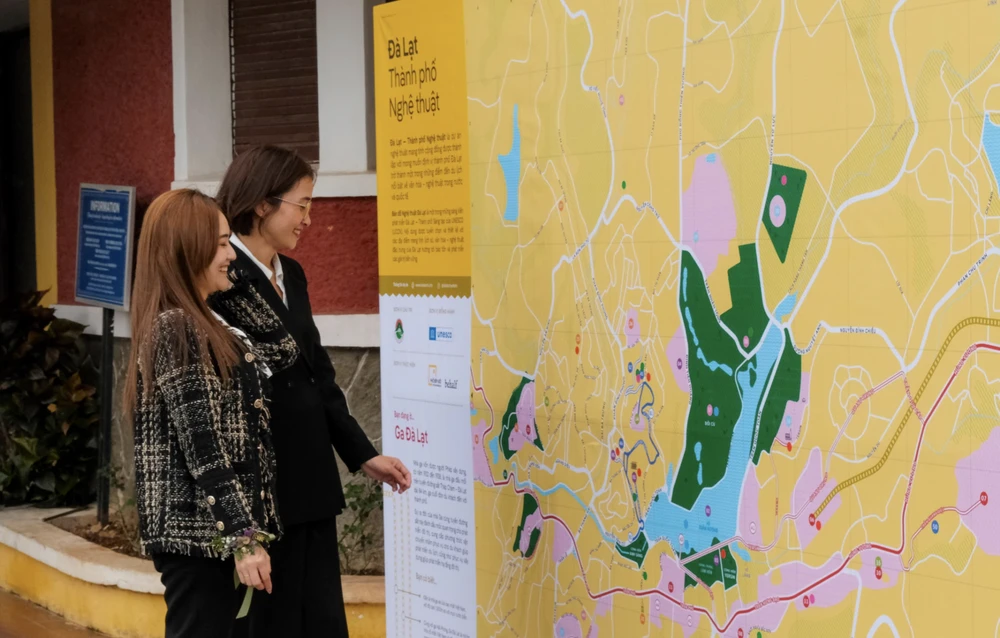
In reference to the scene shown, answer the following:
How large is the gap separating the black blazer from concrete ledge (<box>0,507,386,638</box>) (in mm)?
2293

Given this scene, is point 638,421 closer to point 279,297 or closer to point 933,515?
point 933,515

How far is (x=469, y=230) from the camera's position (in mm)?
4273

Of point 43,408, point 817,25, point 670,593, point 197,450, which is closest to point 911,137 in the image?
point 817,25

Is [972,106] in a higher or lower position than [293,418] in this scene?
higher

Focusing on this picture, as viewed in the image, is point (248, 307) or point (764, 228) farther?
point (248, 307)

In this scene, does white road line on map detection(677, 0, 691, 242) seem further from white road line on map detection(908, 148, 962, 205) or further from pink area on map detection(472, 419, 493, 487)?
pink area on map detection(472, 419, 493, 487)

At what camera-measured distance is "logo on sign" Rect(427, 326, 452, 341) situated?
4.42 metres

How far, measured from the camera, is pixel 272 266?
3.93m

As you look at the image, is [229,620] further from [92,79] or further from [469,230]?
[92,79]

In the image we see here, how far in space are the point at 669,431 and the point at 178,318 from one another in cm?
136

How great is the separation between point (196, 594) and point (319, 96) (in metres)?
3.84

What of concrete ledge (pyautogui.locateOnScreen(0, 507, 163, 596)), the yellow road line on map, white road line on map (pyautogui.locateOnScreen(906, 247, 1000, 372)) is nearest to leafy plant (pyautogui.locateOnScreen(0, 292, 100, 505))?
concrete ledge (pyautogui.locateOnScreen(0, 507, 163, 596))

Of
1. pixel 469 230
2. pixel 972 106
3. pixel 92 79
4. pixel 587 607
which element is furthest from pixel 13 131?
pixel 972 106

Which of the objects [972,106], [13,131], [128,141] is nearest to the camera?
[972,106]
